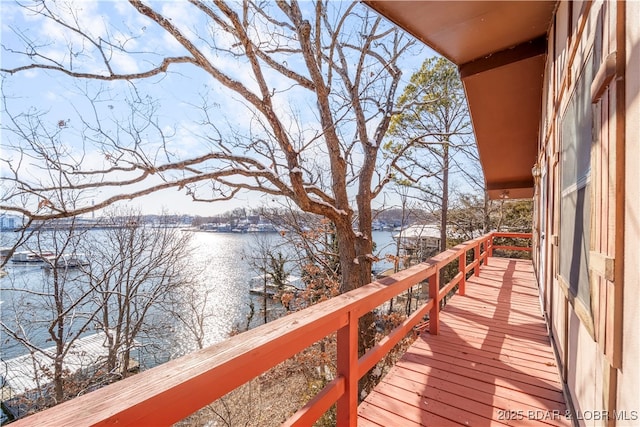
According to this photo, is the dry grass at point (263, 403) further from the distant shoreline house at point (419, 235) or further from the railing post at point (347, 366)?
the railing post at point (347, 366)

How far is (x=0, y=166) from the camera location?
5121 millimetres

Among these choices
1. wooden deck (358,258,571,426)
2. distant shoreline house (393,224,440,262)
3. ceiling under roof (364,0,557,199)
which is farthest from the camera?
distant shoreline house (393,224,440,262)

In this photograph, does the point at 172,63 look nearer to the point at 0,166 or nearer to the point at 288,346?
the point at 0,166

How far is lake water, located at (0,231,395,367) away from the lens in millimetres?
9117

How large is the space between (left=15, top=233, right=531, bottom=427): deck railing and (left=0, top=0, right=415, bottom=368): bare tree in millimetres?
3792

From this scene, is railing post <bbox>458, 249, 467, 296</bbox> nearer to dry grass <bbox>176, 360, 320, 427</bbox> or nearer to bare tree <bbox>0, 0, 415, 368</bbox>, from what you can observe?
bare tree <bbox>0, 0, 415, 368</bbox>

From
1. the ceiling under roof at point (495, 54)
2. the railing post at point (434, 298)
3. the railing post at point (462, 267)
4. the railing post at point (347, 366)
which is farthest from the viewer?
the railing post at point (462, 267)

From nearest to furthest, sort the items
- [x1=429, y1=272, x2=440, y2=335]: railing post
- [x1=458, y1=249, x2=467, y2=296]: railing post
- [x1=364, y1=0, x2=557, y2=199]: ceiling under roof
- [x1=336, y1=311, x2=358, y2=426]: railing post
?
[x1=336, y1=311, x2=358, y2=426]: railing post < [x1=364, y1=0, x2=557, y2=199]: ceiling under roof < [x1=429, y1=272, x2=440, y2=335]: railing post < [x1=458, y1=249, x2=467, y2=296]: railing post

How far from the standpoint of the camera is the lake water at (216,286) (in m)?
9.12

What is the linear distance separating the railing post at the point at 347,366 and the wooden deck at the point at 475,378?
485mm

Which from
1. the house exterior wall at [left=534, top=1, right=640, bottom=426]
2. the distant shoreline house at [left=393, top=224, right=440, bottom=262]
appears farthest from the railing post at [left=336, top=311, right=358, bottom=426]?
the distant shoreline house at [left=393, top=224, right=440, bottom=262]

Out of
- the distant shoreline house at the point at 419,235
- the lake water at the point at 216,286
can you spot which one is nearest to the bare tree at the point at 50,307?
the lake water at the point at 216,286

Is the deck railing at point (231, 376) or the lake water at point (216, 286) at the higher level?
the deck railing at point (231, 376)

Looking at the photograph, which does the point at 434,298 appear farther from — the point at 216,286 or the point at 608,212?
the point at 216,286
